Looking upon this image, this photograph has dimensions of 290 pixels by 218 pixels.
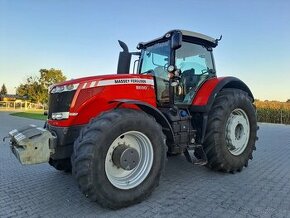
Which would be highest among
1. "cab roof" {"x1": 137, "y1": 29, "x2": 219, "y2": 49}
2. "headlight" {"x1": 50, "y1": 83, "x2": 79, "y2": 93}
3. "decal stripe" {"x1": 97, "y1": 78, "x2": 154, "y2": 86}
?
"cab roof" {"x1": 137, "y1": 29, "x2": 219, "y2": 49}

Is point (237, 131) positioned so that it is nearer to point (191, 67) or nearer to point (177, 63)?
point (191, 67)

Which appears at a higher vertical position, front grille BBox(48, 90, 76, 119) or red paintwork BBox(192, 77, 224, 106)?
red paintwork BBox(192, 77, 224, 106)

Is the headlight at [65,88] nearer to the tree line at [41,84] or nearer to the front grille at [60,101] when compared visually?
the front grille at [60,101]

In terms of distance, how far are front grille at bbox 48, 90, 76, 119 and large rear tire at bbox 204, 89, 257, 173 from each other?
2329 millimetres

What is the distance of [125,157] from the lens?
12.2ft

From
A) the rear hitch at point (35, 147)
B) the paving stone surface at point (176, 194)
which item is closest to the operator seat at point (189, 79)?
the paving stone surface at point (176, 194)

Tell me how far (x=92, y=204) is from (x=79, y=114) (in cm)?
116

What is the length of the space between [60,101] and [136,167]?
1.38 meters

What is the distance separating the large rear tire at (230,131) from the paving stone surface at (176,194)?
0.89 ft

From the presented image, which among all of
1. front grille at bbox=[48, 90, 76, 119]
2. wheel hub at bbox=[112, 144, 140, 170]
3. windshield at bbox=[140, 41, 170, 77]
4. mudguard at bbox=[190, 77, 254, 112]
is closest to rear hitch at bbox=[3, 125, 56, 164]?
front grille at bbox=[48, 90, 76, 119]

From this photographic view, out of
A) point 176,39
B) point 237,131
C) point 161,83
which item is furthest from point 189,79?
point 237,131

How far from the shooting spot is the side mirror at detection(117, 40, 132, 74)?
5.04 metres

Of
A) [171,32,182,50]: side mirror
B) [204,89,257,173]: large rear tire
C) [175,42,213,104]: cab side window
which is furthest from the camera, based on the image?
[175,42,213,104]: cab side window

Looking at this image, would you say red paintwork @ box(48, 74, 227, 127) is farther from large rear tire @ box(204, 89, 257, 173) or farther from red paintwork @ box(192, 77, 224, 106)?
large rear tire @ box(204, 89, 257, 173)
